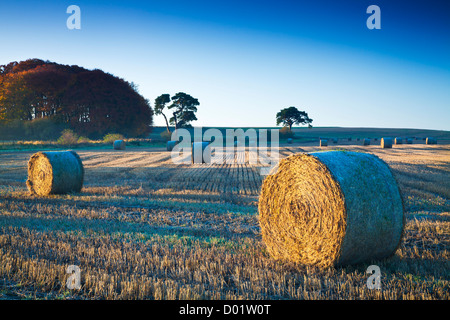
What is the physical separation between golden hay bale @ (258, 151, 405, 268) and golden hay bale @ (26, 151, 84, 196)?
8.36 metres

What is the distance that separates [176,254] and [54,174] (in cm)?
770

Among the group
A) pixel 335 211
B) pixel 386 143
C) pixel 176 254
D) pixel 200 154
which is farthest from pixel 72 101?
pixel 335 211

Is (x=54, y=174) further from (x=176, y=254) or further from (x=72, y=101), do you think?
(x=72, y=101)

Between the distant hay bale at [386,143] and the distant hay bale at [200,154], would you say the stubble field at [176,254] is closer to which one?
the distant hay bale at [200,154]

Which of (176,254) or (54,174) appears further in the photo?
(54,174)

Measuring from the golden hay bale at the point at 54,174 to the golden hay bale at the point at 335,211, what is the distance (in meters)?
8.36

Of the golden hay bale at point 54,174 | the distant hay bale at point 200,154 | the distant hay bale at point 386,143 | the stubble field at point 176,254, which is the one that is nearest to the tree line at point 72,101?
the distant hay bale at point 200,154

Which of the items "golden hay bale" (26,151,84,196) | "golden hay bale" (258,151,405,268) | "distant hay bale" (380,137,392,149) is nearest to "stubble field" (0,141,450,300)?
"golden hay bale" (258,151,405,268)

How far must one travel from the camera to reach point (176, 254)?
5637 millimetres

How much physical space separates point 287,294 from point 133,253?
2.54 meters

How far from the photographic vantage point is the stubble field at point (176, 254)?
4.23 meters

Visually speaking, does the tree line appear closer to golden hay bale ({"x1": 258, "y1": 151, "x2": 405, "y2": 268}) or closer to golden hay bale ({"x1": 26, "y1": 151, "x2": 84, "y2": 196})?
golden hay bale ({"x1": 26, "y1": 151, "x2": 84, "y2": 196})

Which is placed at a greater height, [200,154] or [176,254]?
[200,154]

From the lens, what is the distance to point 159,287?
4.16m
